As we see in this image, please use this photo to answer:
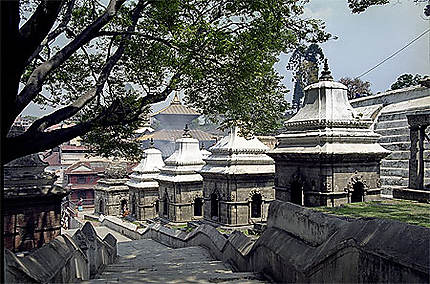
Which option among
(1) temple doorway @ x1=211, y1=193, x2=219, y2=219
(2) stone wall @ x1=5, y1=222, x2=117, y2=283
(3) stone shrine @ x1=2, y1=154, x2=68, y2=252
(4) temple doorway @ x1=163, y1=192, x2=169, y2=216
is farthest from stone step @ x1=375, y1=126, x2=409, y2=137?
(3) stone shrine @ x1=2, y1=154, x2=68, y2=252

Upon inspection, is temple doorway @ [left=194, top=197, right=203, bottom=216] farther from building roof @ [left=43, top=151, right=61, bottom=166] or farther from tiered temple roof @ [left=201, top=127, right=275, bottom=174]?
→ building roof @ [left=43, top=151, right=61, bottom=166]

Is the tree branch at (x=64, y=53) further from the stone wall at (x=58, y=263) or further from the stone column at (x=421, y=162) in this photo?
the stone column at (x=421, y=162)

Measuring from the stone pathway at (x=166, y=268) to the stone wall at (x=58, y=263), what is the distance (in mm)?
364

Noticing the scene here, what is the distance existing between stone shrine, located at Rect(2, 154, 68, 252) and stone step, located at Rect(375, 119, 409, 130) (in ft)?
48.4

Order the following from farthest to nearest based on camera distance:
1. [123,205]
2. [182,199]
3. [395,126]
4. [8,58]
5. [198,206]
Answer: [123,205]
[198,206]
[182,199]
[395,126]
[8,58]

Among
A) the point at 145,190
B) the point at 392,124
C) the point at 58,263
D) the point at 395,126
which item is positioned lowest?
the point at 145,190

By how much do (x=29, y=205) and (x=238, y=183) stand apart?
34.7ft

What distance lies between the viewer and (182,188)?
23875mm

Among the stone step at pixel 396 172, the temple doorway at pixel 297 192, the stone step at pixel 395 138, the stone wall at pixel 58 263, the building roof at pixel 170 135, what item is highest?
the building roof at pixel 170 135

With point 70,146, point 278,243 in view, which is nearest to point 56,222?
point 278,243

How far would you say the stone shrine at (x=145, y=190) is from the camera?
28.2 metres

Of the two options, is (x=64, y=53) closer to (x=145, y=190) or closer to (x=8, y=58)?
(x=8, y=58)

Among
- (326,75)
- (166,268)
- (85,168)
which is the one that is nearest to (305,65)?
(326,75)

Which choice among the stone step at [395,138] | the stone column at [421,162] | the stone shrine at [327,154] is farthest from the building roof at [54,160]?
the stone column at [421,162]
